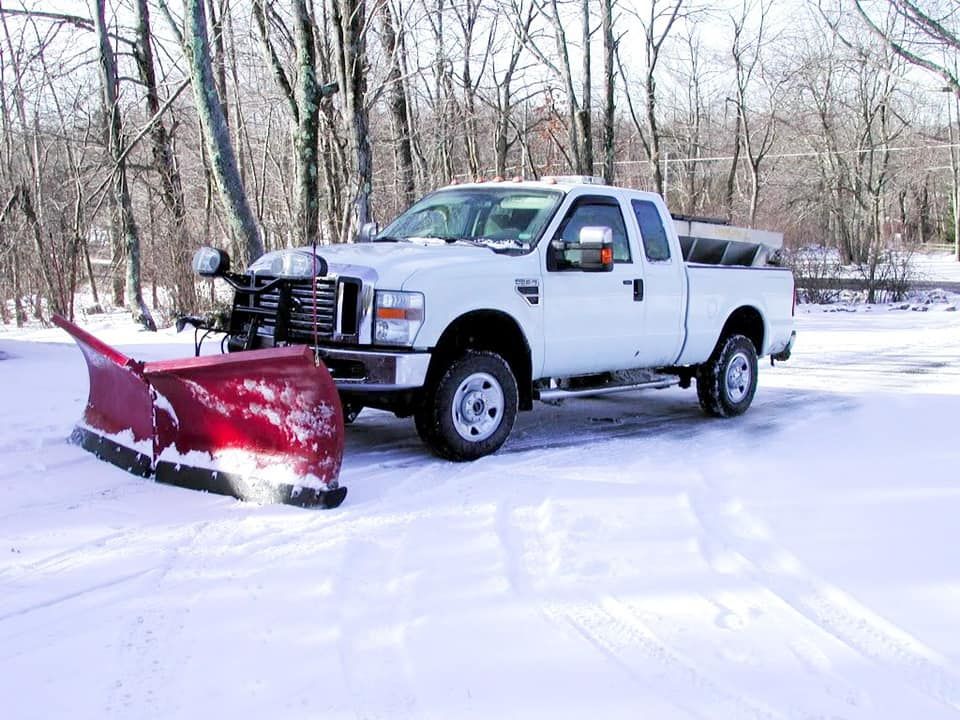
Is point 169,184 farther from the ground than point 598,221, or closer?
farther from the ground

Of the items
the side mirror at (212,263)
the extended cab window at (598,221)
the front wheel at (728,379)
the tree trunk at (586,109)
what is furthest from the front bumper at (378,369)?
the tree trunk at (586,109)

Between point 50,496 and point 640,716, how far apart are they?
377cm

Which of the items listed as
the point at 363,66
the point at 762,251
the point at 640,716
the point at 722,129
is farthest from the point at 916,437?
the point at 722,129

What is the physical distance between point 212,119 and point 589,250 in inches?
293

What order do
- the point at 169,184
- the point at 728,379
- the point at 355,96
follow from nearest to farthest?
the point at 728,379 < the point at 355,96 < the point at 169,184

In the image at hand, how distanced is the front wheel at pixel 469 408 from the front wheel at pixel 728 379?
8.52 feet

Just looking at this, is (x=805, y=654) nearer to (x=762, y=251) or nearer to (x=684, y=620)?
(x=684, y=620)

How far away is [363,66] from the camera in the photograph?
1571 cm

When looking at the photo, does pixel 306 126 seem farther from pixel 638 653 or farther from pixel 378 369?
pixel 638 653

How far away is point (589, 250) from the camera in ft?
21.4

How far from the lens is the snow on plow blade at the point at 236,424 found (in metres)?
5.05

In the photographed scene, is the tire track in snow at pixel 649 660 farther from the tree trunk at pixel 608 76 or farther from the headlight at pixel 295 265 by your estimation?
the tree trunk at pixel 608 76

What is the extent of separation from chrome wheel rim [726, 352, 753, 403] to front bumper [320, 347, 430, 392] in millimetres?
3625

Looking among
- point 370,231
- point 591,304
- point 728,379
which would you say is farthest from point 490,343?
point 728,379
